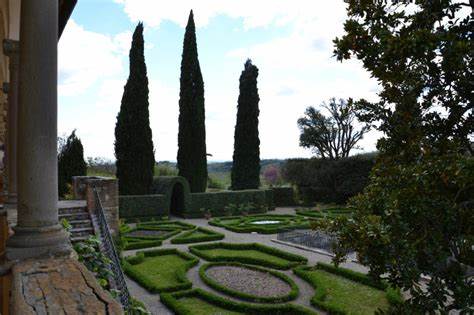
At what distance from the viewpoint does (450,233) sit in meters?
2.93

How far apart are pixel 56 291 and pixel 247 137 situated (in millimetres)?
26714

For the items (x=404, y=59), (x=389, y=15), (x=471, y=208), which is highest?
(x=389, y=15)

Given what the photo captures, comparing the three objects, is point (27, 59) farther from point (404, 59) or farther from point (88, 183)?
point (88, 183)

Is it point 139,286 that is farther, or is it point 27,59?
point 139,286

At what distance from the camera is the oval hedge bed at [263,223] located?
60.5 ft

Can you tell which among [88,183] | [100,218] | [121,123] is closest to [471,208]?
[100,218]

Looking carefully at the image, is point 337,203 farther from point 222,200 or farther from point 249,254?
point 249,254

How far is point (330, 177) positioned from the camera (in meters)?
29.6

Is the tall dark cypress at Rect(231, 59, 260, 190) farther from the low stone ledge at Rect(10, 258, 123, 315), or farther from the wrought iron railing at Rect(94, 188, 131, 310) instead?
the low stone ledge at Rect(10, 258, 123, 315)

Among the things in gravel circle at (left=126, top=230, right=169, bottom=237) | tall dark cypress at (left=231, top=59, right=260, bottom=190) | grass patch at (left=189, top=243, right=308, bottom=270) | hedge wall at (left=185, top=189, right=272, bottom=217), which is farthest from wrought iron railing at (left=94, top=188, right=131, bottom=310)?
tall dark cypress at (left=231, top=59, right=260, bottom=190)

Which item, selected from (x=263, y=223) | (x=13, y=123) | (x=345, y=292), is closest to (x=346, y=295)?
(x=345, y=292)

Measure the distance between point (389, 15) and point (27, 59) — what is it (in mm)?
3043

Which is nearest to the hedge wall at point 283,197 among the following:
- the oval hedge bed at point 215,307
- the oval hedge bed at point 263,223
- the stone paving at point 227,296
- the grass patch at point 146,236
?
the oval hedge bed at point 263,223

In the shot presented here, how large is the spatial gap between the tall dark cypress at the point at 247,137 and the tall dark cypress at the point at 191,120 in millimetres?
3046
